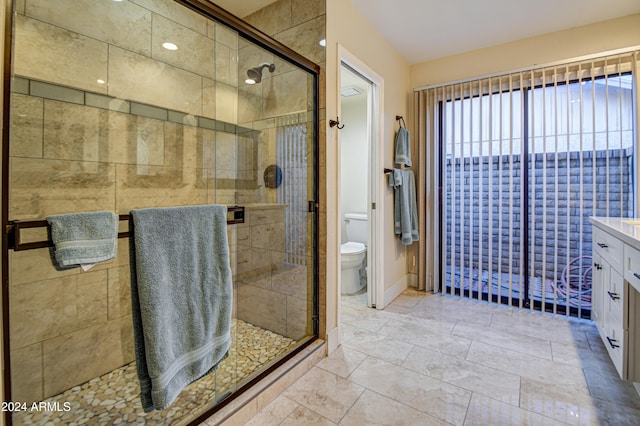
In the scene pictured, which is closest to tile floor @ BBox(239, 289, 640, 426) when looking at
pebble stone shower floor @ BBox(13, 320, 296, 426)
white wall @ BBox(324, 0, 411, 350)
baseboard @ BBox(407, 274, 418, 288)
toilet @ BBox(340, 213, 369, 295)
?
pebble stone shower floor @ BBox(13, 320, 296, 426)

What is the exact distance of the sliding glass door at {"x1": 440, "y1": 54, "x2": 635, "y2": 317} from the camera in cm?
242

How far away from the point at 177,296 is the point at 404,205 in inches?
90.4

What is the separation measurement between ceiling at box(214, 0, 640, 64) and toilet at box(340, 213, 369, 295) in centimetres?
183

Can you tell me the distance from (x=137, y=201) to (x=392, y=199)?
2.23m

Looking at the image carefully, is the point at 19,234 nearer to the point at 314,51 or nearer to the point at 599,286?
the point at 314,51

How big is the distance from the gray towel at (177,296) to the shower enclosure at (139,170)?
156 millimetres

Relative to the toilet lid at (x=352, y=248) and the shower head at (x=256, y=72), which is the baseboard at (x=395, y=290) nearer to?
the toilet lid at (x=352, y=248)

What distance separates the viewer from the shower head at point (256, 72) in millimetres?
1970

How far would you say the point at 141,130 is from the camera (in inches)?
74.4

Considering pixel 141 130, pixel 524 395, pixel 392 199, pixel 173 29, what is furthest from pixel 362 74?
pixel 524 395

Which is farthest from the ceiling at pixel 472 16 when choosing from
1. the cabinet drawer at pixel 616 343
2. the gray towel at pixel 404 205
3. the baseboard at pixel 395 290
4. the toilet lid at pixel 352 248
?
the baseboard at pixel 395 290

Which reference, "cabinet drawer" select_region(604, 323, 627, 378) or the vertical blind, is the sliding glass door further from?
"cabinet drawer" select_region(604, 323, 627, 378)

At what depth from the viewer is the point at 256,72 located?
2.02 meters

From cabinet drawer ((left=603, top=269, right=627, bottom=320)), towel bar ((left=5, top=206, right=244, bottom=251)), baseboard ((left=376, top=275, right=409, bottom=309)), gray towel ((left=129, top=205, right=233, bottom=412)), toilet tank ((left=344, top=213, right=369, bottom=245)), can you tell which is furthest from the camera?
toilet tank ((left=344, top=213, right=369, bottom=245))
